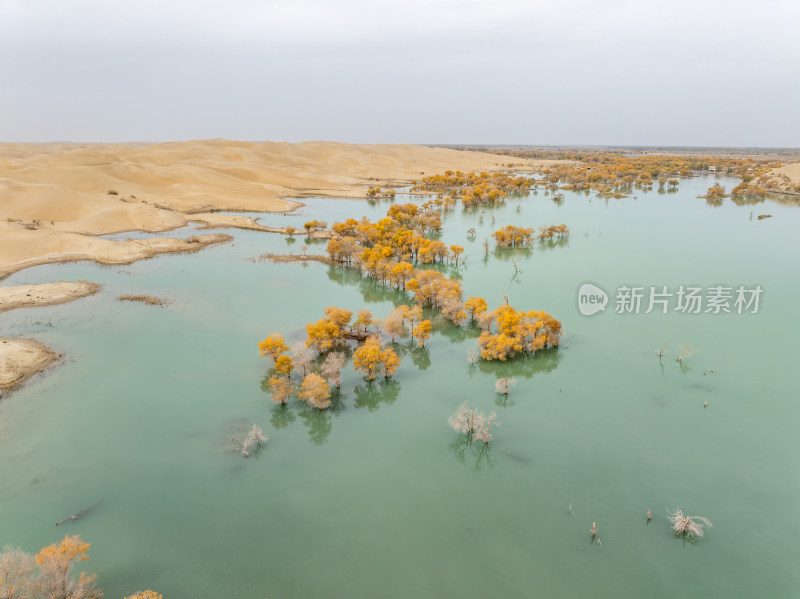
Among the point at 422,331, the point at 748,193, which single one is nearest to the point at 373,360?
the point at 422,331

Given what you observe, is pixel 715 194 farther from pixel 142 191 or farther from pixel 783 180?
pixel 142 191

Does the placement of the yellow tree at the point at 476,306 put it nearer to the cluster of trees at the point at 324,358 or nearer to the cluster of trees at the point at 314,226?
the cluster of trees at the point at 324,358

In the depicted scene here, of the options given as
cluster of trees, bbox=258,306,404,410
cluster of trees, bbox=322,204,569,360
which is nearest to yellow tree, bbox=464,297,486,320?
cluster of trees, bbox=322,204,569,360

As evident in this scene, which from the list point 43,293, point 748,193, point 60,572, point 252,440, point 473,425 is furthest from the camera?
point 748,193

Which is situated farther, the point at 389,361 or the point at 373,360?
the point at 389,361

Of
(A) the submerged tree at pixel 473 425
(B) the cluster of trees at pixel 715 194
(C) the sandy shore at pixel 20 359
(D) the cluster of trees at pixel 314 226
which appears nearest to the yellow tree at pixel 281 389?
(A) the submerged tree at pixel 473 425

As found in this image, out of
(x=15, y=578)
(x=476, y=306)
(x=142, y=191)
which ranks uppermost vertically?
(x=142, y=191)

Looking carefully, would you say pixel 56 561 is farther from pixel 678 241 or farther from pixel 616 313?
pixel 678 241

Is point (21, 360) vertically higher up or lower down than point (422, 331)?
lower down
